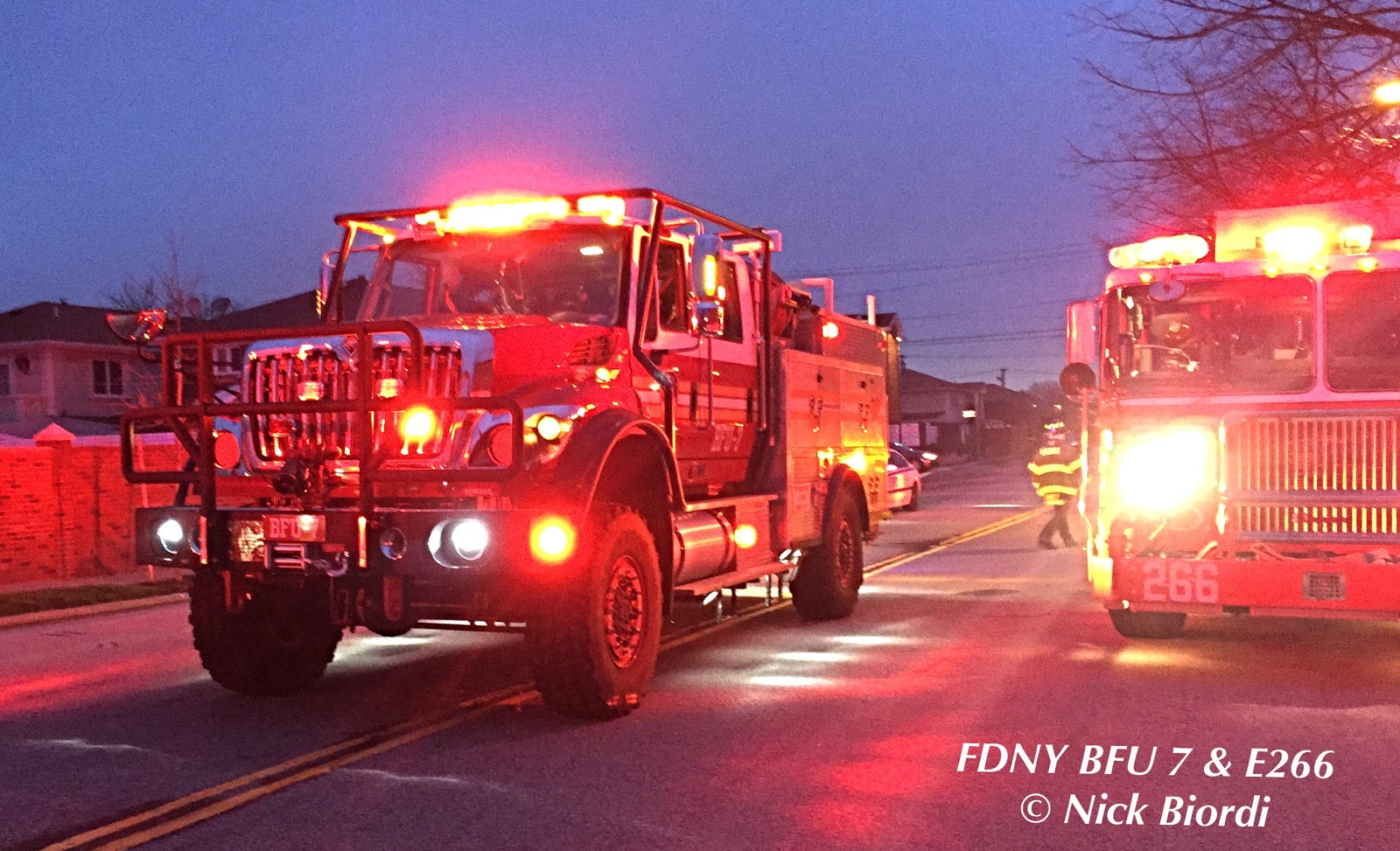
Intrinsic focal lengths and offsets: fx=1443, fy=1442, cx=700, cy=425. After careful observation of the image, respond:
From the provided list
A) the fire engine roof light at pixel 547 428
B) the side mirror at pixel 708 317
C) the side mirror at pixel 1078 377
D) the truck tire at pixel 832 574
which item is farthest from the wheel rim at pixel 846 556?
the fire engine roof light at pixel 547 428

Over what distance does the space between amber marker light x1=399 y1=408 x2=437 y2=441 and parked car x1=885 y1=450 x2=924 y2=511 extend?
56.5 ft

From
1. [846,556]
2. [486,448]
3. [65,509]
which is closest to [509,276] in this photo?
[486,448]

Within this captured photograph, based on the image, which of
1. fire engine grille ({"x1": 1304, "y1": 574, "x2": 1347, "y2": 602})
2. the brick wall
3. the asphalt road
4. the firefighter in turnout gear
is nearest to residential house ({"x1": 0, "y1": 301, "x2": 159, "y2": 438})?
the brick wall

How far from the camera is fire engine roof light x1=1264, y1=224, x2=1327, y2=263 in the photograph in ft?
30.8

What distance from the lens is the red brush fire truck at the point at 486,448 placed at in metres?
6.91

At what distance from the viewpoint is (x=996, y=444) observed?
10331 cm

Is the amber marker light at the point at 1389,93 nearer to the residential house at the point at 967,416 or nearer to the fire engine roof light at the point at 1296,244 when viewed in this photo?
the fire engine roof light at the point at 1296,244

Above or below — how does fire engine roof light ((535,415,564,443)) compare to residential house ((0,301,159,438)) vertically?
below

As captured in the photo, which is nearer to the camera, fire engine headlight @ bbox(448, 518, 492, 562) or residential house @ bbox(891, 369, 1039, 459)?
fire engine headlight @ bbox(448, 518, 492, 562)

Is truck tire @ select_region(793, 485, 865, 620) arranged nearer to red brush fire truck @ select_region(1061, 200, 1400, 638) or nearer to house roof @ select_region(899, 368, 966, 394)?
red brush fire truck @ select_region(1061, 200, 1400, 638)

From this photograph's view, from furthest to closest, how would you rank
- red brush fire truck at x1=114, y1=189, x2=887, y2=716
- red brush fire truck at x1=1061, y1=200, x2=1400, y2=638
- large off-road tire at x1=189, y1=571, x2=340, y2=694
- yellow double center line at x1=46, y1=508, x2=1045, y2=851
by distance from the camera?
red brush fire truck at x1=1061, y1=200, x2=1400, y2=638 → large off-road tire at x1=189, y1=571, x2=340, y2=694 → red brush fire truck at x1=114, y1=189, x2=887, y2=716 → yellow double center line at x1=46, y1=508, x2=1045, y2=851

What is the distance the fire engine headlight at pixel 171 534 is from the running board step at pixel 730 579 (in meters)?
2.82

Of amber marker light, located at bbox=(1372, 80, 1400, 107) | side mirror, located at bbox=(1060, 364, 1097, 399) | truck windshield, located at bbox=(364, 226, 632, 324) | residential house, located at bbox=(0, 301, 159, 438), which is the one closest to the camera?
truck windshield, located at bbox=(364, 226, 632, 324)

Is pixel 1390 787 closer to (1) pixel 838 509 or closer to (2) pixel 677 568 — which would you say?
(2) pixel 677 568
